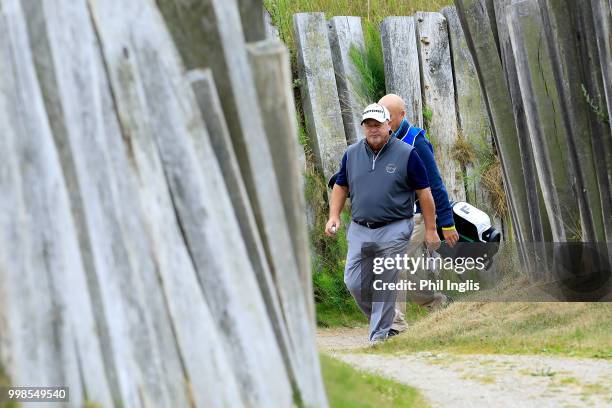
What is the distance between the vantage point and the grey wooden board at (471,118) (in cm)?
1152

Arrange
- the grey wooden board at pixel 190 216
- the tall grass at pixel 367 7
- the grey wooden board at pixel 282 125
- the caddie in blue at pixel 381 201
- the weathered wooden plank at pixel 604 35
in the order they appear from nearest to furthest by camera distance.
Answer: the grey wooden board at pixel 190 216, the grey wooden board at pixel 282 125, the weathered wooden plank at pixel 604 35, the caddie in blue at pixel 381 201, the tall grass at pixel 367 7

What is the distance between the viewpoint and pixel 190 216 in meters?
3.31

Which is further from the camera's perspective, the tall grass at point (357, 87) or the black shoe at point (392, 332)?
the tall grass at point (357, 87)

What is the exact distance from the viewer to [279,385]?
3.44 m

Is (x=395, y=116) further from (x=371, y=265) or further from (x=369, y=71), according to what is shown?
(x=369, y=71)

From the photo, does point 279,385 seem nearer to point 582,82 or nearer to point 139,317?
point 139,317

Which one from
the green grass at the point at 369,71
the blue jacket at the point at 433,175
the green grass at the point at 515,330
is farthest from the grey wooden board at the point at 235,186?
the green grass at the point at 369,71

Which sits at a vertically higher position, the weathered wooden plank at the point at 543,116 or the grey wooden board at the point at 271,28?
the grey wooden board at the point at 271,28

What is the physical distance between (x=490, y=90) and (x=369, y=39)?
3162 millimetres

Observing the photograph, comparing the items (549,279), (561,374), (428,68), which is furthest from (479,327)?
(428,68)

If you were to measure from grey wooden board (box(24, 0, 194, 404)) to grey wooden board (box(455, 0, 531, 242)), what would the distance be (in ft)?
20.3

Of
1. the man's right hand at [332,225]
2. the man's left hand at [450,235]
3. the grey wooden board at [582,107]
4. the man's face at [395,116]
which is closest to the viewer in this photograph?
the grey wooden board at [582,107]

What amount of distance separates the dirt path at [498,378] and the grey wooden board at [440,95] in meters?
4.84

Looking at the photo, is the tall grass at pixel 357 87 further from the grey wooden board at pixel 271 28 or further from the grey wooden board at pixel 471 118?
the grey wooden board at pixel 471 118
